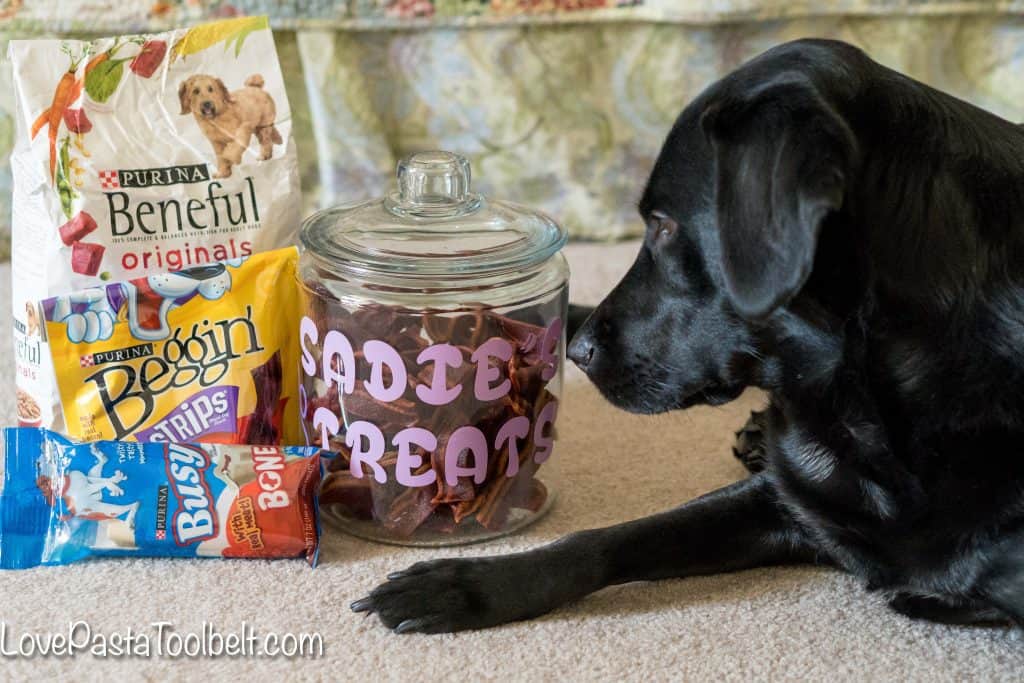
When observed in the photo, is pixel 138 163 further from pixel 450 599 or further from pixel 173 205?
pixel 450 599

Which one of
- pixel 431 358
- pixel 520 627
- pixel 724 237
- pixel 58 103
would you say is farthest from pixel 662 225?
pixel 58 103

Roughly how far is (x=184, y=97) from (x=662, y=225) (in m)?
0.63

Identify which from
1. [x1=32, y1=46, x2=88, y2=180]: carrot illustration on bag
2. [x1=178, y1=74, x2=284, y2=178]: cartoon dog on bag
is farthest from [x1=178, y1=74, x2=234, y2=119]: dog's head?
[x1=32, y1=46, x2=88, y2=180]: carrot illustration on bag

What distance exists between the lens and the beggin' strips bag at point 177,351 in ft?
4.14

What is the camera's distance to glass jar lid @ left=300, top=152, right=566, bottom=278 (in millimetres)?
1200

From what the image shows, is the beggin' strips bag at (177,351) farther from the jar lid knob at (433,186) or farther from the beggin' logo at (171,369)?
the jar lid knob at (433,186)

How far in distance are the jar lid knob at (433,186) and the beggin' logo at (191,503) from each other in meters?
0.36

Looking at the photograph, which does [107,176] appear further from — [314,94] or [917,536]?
[917,536]

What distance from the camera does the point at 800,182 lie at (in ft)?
2.90

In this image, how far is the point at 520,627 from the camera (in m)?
1.10

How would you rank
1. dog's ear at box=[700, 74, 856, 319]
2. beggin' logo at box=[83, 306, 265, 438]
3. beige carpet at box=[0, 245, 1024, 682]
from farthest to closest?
1. beggin' logo at box=[83, 306, 265, 438]
2. beige carpet at box=[0, 245, 1024, 682]
3. dog's ear at box=[700, 74, 856, 319]

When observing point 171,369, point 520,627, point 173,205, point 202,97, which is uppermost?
point 202,97

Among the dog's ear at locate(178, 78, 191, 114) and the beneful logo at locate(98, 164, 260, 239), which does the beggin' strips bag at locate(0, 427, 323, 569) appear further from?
the dog's ear at locate(178, 78, 191, 114)

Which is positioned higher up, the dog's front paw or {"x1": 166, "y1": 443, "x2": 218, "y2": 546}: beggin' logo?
{"x1": 166, "y1": 443, "x2": 218, "y2": 546}: beggin' logo
